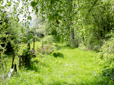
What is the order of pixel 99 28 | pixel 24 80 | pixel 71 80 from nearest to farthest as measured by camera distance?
pixel 24 80 → pixel 71 80 → pixel 99 28

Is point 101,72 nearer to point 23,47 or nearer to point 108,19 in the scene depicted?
point 23,47

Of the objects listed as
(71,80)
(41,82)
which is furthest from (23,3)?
(71,80)

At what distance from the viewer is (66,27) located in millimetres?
3781

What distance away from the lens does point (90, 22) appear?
31.2 ft


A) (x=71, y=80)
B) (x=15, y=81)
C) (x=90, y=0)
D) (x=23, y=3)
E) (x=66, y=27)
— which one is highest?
(x=90, y=0)

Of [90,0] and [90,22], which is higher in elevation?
[90,0]

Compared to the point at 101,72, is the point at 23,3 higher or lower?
higher

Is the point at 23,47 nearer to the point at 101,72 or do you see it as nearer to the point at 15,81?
the point at 15,81

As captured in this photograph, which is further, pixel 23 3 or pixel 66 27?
pixel 66 27

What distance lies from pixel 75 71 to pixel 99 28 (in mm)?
5678

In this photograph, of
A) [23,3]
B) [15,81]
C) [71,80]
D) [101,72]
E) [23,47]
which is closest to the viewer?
[23,3]

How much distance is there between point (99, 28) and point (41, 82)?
7.86m

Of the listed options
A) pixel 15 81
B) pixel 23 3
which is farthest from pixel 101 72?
pixel 23 3

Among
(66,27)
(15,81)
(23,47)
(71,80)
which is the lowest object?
(71,80)
